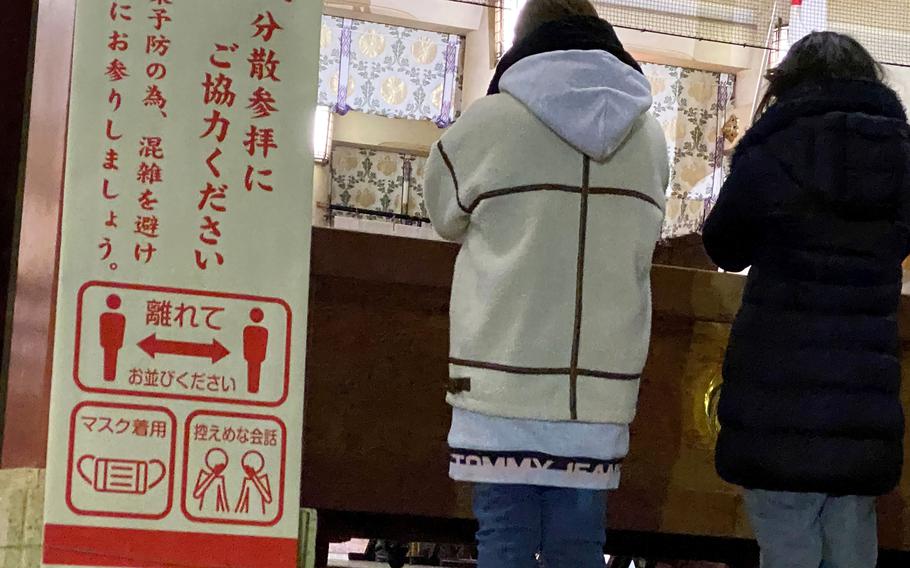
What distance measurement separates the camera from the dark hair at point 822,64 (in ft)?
6.30

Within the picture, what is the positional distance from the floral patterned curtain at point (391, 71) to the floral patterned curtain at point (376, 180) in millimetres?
659

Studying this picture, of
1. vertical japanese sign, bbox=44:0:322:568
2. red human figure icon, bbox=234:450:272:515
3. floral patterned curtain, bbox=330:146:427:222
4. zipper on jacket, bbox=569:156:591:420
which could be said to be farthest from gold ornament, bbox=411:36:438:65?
red human figure icon, bbox=234:450:272:515

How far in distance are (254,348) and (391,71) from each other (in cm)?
393

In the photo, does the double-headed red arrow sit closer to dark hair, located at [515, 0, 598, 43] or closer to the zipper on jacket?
the zipper on jacket

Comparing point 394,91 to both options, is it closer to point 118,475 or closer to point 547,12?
point 547,12

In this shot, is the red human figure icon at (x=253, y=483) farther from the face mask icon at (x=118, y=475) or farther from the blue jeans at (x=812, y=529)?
the blue jeans at (x=812, y=529)

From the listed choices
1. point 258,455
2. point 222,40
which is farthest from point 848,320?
point 222,40

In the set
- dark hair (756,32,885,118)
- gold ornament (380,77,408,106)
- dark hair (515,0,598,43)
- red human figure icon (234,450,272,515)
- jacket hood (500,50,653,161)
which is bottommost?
red human figure icon (234,450,272,515)

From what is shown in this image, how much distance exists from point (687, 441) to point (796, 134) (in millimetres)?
1019

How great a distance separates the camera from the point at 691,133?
5387mm

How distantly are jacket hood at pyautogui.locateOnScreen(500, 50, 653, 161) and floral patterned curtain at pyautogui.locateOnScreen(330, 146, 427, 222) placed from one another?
13.6 feet

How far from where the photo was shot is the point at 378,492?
2463 millimetres

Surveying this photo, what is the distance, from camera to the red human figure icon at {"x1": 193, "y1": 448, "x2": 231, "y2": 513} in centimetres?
154

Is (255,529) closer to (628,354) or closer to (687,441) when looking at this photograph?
(628,354)
